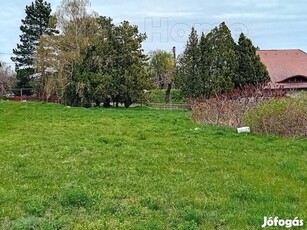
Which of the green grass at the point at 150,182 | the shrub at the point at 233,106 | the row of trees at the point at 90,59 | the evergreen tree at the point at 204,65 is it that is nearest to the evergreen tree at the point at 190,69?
the evergreen tree at the point at 204,65

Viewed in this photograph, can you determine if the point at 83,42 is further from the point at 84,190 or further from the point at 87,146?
the point at 84,190

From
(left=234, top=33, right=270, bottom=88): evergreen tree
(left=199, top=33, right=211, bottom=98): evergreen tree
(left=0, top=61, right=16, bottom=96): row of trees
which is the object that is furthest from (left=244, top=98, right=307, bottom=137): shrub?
(left=0, top=61, right=16, bottom=96): row of trees

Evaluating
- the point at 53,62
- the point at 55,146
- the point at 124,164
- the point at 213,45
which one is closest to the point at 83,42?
the point at 53,62

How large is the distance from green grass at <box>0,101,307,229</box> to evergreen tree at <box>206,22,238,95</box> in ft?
62.8

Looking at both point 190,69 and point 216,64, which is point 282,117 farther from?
point 190,69

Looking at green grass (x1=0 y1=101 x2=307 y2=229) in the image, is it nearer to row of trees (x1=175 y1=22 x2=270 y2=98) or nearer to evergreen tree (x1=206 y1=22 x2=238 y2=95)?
evergreen tree (x1=206 y1=22 x2=238 y2=95)

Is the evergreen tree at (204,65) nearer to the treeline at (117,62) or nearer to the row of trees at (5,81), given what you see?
the treeline at (117,62)

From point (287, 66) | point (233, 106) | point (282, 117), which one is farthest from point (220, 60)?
point (282, 117)

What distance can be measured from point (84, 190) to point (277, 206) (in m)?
2.41

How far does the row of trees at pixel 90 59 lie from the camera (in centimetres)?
3084

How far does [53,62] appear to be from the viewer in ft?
112

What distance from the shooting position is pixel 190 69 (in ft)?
106

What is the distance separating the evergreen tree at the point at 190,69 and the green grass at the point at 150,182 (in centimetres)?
2052

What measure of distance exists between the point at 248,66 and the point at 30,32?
1156 inches
